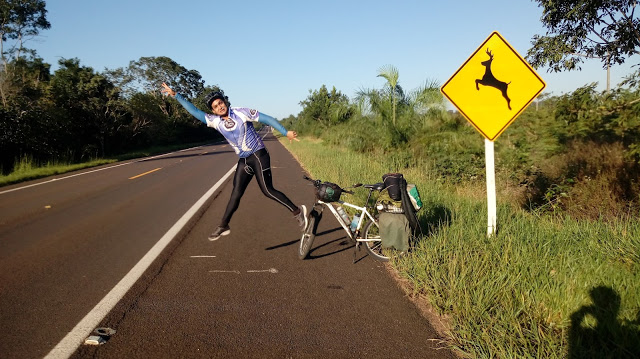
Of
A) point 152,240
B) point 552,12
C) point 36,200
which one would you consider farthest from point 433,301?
point 36,200

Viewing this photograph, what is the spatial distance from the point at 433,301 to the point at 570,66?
642 centimetres

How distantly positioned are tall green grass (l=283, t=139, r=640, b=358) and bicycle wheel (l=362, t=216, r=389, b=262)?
44 centimetres

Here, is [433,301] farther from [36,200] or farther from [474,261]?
[36,200]

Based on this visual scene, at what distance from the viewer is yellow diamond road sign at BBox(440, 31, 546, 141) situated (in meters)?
4.49

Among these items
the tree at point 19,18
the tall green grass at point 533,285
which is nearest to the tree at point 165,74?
the tree at point 19,18

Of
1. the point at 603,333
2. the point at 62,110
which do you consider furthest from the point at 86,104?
the point at 603,333

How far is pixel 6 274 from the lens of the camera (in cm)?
452

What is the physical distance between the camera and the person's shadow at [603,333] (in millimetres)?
2479

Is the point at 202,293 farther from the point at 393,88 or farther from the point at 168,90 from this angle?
the point at 393,88

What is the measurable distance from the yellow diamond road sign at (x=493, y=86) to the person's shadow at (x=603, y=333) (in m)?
2.09

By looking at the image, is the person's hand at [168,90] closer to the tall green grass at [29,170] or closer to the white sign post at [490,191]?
the white sign post at [490,191]

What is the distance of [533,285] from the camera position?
330cm

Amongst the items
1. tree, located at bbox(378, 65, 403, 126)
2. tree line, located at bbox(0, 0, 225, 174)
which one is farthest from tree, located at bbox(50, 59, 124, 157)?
tree, located at bbox(378, 65, 403, 126)

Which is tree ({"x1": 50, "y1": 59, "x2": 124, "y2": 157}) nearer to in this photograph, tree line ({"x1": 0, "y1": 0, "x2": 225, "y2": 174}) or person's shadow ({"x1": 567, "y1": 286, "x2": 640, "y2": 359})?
tree line ({"x1": 0, "y1": 0, "x2": 225, "y2": 174})
